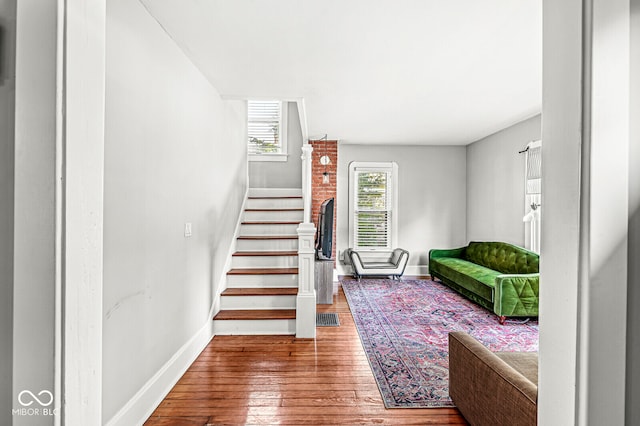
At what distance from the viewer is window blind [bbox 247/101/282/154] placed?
6.36 metres

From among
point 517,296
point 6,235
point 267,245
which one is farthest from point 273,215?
point 6,235

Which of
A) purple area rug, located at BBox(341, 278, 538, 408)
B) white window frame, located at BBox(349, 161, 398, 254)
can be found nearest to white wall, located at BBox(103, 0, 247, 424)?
purple area rug, located at BBox(341, 278, 538, 408)

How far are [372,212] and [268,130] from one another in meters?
2.66

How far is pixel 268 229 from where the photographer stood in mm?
4824

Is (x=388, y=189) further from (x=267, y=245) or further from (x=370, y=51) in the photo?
(x=370, y=51)

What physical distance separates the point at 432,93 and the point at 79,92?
142 inches

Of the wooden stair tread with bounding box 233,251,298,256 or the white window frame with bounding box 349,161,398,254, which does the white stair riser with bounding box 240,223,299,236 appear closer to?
the wooden stair tread with bounding box 233,251,298,256

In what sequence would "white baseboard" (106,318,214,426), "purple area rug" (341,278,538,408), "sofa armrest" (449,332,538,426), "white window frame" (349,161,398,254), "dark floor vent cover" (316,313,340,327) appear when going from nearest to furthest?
"sofa armrest" (449,332,538,426) → "white baseboard" (106,318,214,426) → "purple area rug" (341,278,538,408) → "dark floor vent cover" (316,313,340,327) → "white window frame" (349,161,398,254)

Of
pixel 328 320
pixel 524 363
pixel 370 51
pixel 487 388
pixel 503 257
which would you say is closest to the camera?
pixel 487 388

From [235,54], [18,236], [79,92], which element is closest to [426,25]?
[235,54]

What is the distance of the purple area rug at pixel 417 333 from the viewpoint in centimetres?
233

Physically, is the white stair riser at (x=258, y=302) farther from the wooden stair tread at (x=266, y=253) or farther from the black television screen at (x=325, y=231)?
the black television screen at (x=325, y=231)

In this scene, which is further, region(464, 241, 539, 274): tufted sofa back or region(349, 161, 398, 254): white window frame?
region(349, 161, 398, 254): white window frame

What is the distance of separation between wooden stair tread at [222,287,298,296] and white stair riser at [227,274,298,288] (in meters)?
0.08
